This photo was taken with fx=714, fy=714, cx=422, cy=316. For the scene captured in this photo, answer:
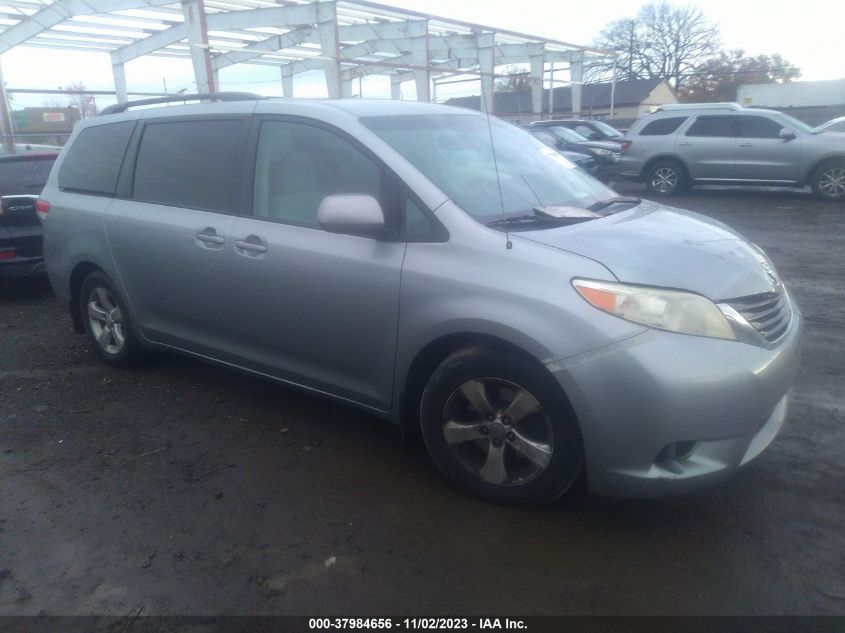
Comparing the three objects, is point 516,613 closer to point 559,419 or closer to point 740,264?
point 559,419

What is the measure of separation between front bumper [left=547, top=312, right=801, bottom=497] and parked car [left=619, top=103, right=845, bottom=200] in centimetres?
1254

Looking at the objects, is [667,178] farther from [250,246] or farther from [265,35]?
[250,246]

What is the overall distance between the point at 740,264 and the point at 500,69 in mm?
24873

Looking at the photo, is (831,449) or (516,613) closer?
(516,613)

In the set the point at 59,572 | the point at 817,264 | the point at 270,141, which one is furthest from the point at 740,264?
the point at 817,264

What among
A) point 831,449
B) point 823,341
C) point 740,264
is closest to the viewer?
point 740,264

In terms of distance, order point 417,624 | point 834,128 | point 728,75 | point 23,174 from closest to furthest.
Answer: point 417,624 → point 23,174 → point 834,128 → point 728,75

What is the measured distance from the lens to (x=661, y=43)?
59000mm

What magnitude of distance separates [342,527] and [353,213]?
143 cm

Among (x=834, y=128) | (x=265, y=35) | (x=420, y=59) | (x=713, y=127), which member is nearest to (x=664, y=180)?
(x=713, y=127)

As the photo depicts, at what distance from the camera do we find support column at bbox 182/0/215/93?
1391cm

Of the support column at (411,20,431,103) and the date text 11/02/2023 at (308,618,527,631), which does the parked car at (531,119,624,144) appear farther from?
the date text 11/02/2023 at (308,618,527,631)

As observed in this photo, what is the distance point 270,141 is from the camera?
13.3ft

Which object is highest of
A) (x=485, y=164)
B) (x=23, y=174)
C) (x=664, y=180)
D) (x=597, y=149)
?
(x=485, y=164)
